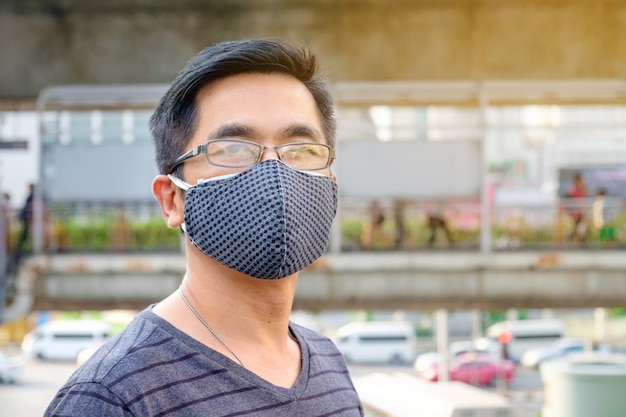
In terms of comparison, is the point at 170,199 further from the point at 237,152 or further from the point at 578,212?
the point at 578,212

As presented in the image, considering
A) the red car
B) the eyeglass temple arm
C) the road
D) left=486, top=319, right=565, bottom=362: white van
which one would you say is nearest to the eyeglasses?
the eyeglass temple arm

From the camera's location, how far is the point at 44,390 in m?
18.3

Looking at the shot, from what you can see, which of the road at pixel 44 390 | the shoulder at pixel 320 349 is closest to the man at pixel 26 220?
the road at pixel 44 390

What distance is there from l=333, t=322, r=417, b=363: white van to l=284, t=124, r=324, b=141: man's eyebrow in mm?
23355

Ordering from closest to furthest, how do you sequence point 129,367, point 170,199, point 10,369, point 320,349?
point 129,367 → point 170,199 → point 320,349 → point 10,369

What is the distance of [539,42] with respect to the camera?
11.8 meters

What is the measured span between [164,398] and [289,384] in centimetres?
30

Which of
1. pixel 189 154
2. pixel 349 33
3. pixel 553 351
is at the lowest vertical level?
pixel 553 351

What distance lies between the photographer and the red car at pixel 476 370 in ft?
72.6

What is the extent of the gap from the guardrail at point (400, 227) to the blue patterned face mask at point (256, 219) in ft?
34.7

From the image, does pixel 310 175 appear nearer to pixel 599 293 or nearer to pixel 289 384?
pixel 289 384

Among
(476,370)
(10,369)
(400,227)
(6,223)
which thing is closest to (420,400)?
(400,227)

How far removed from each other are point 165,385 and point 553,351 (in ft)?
79.3

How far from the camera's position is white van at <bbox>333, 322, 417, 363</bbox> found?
2488 centimetres
